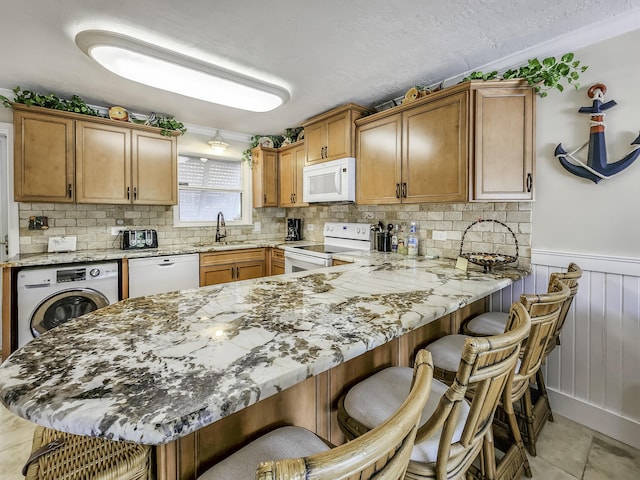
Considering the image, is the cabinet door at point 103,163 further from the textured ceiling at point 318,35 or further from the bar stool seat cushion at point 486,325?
the bar stool seat cushion at point 486,325

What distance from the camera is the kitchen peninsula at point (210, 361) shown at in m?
0.59

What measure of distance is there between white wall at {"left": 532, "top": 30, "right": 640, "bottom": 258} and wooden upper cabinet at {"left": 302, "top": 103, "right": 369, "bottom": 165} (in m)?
1.54

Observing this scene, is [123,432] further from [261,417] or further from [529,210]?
[529,210]

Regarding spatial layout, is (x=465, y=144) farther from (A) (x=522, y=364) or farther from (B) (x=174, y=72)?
(B) (x=174, y=72)

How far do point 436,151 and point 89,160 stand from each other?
3.20 m

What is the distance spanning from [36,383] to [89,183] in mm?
2951

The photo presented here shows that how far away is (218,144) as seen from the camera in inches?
153

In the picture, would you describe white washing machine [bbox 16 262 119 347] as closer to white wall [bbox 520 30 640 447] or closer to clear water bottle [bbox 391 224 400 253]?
clear water bottle [bbox 391 224 400 253]

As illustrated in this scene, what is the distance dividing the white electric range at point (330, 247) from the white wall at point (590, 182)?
159 cm

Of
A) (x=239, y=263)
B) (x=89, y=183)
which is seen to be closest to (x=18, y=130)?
(x=89, y=183)

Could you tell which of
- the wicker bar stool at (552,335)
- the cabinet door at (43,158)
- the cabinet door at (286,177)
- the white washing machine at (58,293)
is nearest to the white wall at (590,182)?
the wicker bar stool at (552,335)

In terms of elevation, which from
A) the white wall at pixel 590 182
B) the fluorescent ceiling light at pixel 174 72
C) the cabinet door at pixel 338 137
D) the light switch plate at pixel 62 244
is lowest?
the light switch plate at pixel 62 244

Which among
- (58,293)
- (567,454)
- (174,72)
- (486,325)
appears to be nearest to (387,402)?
(486,325)

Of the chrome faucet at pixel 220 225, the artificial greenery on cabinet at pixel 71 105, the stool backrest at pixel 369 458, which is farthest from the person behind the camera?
the chrome faucet at pixel 220 225
